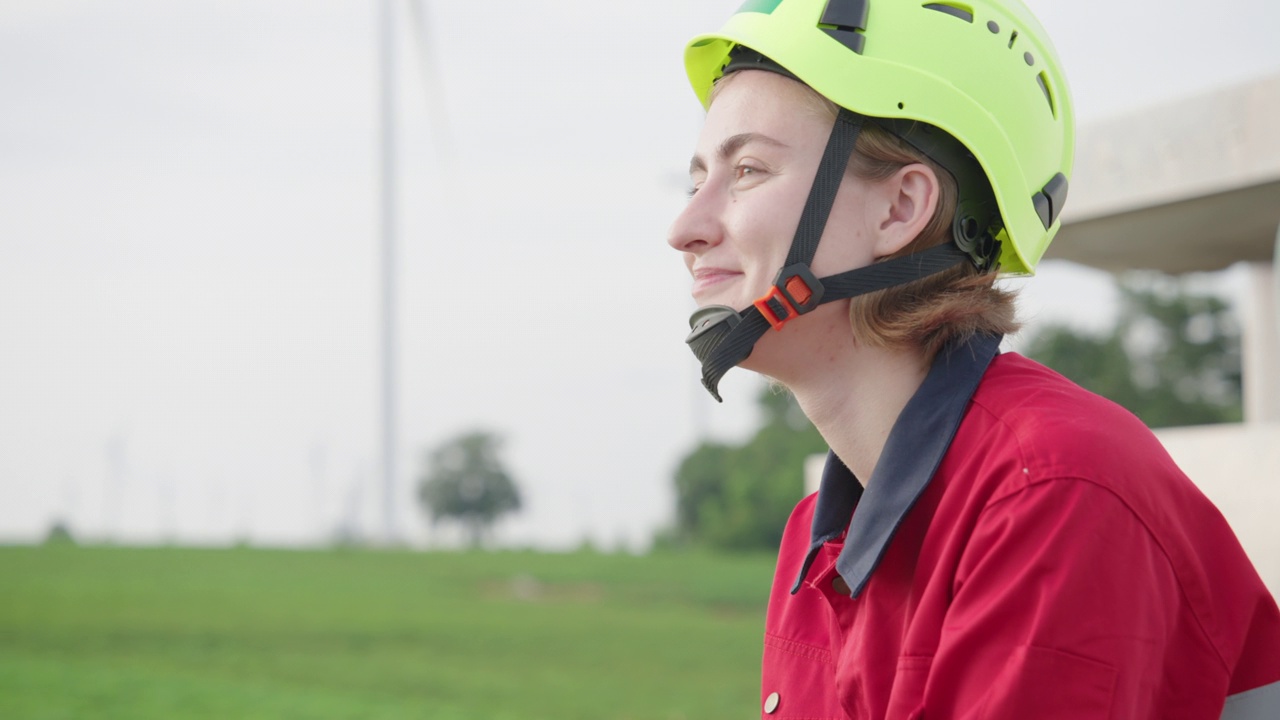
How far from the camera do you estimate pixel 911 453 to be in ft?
6.55

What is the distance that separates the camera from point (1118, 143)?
7652 millimetres

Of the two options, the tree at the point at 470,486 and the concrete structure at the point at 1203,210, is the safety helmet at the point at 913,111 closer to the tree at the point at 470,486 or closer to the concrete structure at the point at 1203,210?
the concrete structure at the point at 1203,210

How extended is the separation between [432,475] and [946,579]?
5449 centimetres

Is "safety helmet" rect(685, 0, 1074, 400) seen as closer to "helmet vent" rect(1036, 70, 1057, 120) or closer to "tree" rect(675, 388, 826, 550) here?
"helmet vent" rect(1036, 70, 1057, 120)

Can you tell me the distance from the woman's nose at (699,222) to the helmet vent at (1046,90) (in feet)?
2.27

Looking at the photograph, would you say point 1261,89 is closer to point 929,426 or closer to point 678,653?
point 929,426

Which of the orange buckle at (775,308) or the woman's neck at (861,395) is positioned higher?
the orange buckle at (775,308)

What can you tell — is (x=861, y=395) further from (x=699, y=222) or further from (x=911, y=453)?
(x=699, y=222)

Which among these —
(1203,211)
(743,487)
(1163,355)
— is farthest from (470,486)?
(1203,211)

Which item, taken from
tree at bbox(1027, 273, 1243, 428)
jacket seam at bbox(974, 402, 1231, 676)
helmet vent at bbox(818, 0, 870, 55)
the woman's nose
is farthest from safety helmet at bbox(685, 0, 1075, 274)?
tree at bbox(1027, 273, 1243, 428)

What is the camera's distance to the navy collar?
195cm

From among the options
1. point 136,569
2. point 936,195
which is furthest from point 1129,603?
point 136,569

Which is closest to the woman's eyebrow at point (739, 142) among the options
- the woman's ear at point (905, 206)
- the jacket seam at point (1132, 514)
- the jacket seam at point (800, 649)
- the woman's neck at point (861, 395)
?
the woman's ear at point (905, 206)

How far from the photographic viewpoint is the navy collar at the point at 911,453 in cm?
195
